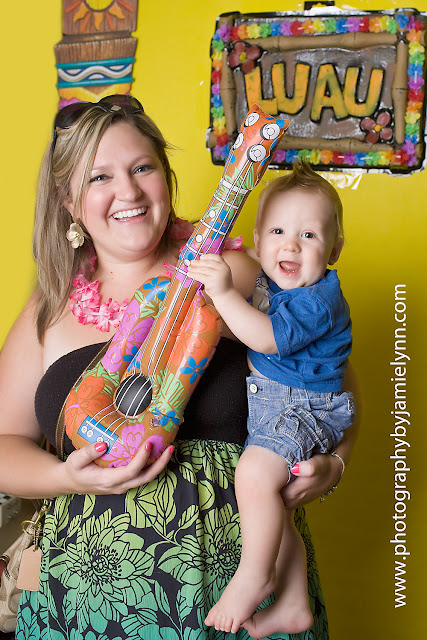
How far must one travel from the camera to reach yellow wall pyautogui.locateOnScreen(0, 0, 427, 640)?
2527mm

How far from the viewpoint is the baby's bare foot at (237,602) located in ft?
4.32

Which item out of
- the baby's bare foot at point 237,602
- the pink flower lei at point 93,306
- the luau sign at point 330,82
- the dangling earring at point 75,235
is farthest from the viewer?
the luau sign at point 330,82

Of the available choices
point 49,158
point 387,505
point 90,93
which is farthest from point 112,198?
point 387,505

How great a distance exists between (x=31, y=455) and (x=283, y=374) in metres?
0.57

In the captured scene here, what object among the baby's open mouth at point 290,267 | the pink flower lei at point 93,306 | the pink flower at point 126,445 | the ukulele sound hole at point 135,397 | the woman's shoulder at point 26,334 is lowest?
the pink flower at point 126,445

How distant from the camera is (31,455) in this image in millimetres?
1592

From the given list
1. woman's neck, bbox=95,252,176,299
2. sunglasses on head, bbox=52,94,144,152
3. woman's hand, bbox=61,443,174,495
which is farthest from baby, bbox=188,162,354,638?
sunglasses on head, bbox=52,94,144,152

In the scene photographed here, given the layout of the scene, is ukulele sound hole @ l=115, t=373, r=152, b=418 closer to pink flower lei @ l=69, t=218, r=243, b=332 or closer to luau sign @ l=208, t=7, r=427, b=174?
pink flower lei @ l=69, t=218, r=243, b=332

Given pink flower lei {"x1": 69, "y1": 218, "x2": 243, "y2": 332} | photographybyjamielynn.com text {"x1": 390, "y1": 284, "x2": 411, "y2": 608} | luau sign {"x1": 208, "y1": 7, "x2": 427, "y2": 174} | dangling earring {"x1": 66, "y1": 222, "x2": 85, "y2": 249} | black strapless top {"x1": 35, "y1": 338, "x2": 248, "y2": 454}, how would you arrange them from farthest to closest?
photographybyjamielynn.com text {"x1": 390, "y1": 284, "x2": 411, "y2": 608} → luau sign {"x1": 208, "y1": 7, "x2": 427, "y2": 174} → dangling earring {"x1": 66, "y1": 222, "x2": 85, "y2": 249} → pink flower lei {"x1": 69, "y1": 218, "x2": 243, "y2": 332} → black strapless top {"x1": 35, "y1": 338, "x2": 248, "y2": 454}

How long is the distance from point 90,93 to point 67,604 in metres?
1.96

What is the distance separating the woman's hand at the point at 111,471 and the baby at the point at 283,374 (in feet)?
0.53

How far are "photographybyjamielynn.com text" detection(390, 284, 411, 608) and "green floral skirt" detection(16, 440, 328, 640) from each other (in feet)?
3.75

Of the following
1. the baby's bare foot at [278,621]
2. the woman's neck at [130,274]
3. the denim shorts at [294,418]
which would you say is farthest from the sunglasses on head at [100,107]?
the baby's bare foot at [278,621]

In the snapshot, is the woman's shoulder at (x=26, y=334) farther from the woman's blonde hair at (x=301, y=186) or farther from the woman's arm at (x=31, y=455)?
the woman's blonde hair at (x=301, y=186)
